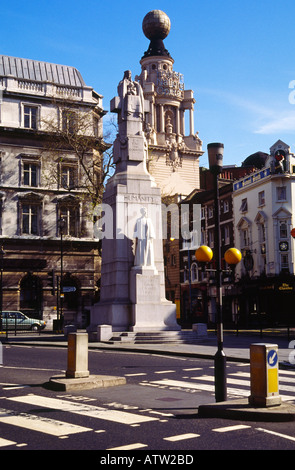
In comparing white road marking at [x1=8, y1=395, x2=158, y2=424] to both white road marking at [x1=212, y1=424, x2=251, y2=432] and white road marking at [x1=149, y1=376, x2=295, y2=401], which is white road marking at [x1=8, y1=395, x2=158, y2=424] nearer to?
white road marking at [x1=212, y1=424, x2=251, y2=432]

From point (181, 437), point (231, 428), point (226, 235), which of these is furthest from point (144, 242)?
point (226, 235)

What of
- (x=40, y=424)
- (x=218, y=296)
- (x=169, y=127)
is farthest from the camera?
(x=169, y=127)

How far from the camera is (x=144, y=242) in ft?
84.1

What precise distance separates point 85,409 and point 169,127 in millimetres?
81307

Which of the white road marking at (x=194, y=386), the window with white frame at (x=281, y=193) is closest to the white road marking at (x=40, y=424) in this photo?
the white road marking at (x=194, y=386)

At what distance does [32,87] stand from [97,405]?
45.4 m

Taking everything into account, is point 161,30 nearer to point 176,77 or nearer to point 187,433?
point 176,77

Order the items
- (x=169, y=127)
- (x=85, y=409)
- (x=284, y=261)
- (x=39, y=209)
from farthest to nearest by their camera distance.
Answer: (x=169, y=127), (x=284, y=261), (x=39, y=209), (x=85, y=409)

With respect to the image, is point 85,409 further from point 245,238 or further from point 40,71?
point 245,238

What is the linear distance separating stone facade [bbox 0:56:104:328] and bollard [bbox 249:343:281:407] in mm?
39337

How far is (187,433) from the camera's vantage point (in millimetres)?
7496

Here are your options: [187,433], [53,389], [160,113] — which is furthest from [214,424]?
[160,113]

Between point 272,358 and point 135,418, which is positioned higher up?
point 272,358

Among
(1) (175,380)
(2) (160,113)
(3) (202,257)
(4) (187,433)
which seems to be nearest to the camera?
(4) (187,433)
